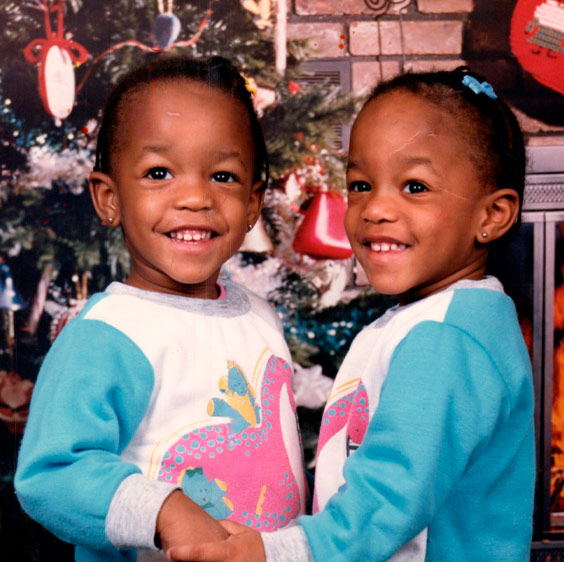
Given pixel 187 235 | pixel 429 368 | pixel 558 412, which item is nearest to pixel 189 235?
pixel 187 235

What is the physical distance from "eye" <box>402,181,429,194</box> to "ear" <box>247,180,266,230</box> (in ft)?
0.80

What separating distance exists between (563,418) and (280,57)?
2.78 ft

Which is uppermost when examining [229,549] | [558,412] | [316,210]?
[316,210]

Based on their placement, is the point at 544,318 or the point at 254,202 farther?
the point at 544,318

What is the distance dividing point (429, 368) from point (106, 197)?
0.50 m

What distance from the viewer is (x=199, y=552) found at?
0.73 meters

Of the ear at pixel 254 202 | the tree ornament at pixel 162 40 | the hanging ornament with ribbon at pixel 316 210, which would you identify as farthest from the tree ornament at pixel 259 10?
the ear at pixel 254 202

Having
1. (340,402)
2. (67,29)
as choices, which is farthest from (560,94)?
(67,29)

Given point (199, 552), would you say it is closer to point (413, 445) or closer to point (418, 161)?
point (413, 445)

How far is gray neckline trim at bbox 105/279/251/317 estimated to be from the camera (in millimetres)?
953

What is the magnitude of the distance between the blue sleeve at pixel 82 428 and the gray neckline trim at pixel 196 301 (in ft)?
0.29

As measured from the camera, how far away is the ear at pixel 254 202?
1.06 metres

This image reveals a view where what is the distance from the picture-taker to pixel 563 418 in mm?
1352

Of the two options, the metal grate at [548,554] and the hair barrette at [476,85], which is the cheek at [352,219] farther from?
the metal grate at [548,554]
